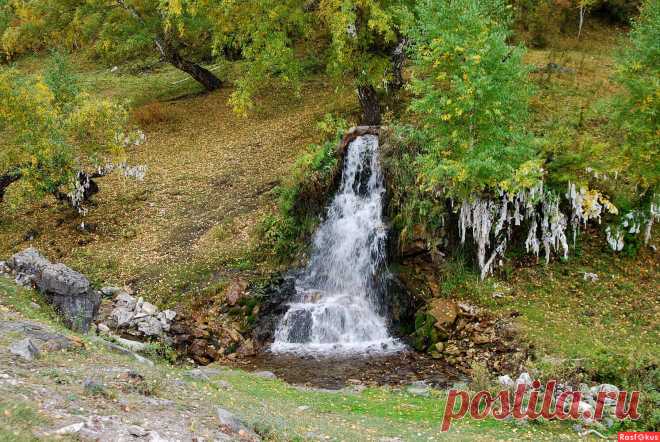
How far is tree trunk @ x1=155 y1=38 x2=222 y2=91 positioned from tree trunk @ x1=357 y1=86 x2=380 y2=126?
37.3ft

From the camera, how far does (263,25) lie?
2106cm

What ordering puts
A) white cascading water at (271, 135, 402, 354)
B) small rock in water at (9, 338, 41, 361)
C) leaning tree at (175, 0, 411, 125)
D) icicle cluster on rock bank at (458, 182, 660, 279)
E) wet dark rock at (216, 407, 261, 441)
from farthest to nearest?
leaning tree at (175, 0, 411, 125), white cascading water at (271, 135, 402, 354), icicle cluster on rock bank at (458, 182, 660, 279), small rock in water at (9, 338, 41, 361), wet dark rock at (216, 407, 261, 441)

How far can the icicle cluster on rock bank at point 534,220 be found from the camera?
49.3ft

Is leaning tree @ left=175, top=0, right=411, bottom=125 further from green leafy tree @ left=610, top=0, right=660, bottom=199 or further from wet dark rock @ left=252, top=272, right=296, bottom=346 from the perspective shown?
wet dark rock @ left=252, top=272, right=296, bottom=346

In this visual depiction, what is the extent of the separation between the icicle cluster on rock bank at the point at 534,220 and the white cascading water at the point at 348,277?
2.96 meters

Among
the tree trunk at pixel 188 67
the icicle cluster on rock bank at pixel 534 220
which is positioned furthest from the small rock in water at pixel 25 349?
the tree trunk at pixel 188 67

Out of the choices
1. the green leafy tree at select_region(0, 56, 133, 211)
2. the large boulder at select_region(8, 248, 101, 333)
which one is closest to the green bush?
the large boulder at select_region(8, 248, 101, 333)

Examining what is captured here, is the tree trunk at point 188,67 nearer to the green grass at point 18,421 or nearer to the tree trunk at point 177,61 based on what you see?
the tree trunk at point 177,61

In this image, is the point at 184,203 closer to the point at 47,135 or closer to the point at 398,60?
the point at 47,135

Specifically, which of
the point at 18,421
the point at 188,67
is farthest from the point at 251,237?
the point at 188,67

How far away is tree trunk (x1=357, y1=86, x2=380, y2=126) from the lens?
22.0 meters

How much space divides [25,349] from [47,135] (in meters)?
12.2

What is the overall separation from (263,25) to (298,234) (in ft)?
27.1

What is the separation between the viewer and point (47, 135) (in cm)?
1878
